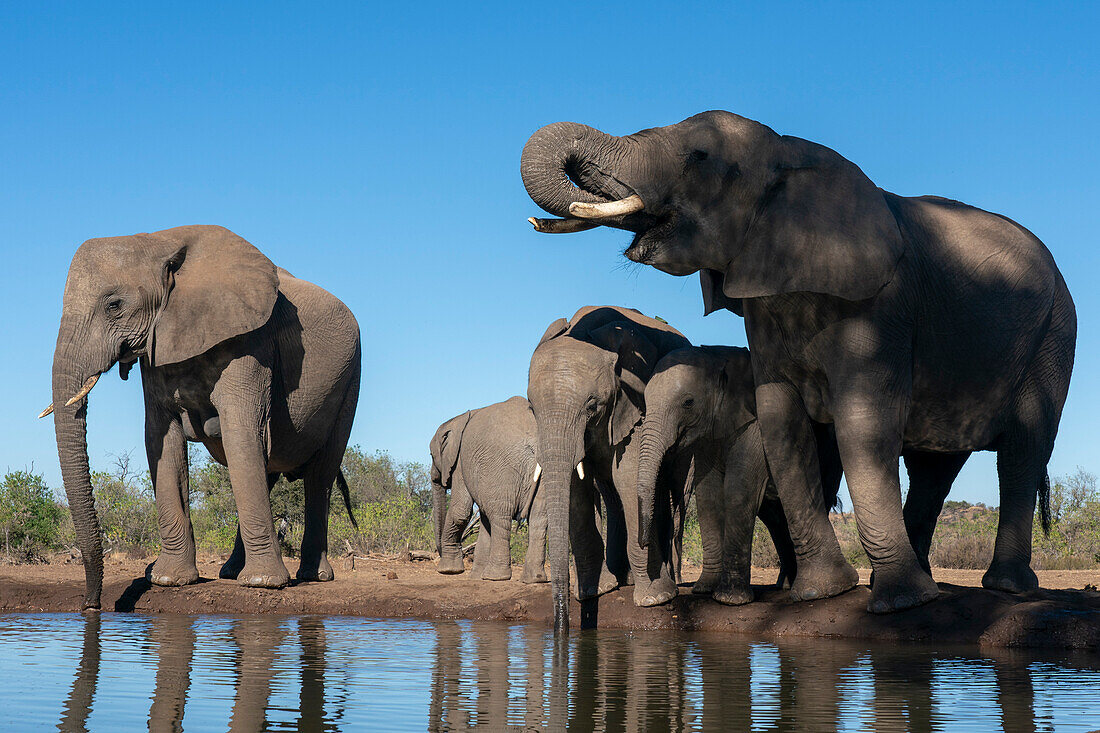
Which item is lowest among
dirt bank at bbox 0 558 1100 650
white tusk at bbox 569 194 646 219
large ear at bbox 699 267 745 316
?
dirt bank at bbox 0 558 1100 650

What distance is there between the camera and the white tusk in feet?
26.6

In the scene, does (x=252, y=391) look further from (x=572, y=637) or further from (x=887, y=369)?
(x=887, y=369)

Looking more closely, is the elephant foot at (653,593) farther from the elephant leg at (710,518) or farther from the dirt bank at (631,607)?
the elephant leg at (710,518)

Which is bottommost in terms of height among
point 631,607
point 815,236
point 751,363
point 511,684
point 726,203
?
point 511,684

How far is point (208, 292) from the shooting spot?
11.3 meters

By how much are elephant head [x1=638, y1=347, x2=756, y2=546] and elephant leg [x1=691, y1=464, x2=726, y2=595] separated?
0.32m

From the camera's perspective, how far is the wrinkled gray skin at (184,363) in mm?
10656

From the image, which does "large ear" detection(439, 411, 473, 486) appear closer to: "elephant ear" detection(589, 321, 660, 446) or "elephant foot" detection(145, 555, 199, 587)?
"elephant foot" detection(145, 555, 199, 587)

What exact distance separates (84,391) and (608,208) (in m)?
5.32

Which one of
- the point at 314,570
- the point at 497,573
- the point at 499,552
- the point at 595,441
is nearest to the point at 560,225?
the point at 595,441

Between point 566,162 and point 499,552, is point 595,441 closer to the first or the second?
point 566,162

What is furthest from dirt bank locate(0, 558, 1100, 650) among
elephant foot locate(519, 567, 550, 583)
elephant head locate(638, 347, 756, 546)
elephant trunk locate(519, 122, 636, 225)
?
elephant trunk locate(519, 122, 636, 225)

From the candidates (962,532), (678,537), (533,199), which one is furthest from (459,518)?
(962,532)

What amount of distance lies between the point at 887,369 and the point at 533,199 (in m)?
2.80
